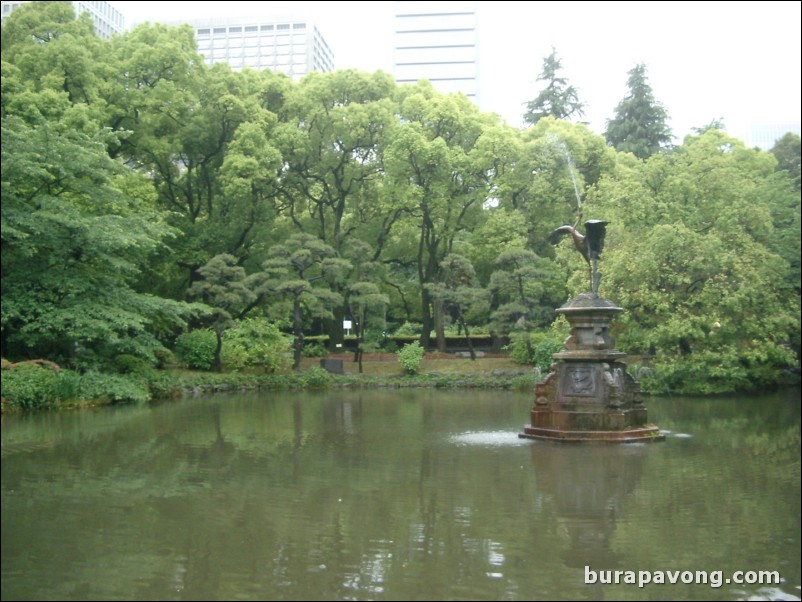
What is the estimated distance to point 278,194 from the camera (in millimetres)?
33562

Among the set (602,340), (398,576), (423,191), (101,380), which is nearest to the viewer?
(398,576)

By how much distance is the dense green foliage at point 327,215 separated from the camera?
19875 millimetres

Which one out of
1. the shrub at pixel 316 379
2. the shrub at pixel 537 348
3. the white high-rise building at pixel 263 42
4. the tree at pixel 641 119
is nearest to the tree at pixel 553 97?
the tree at pixel 641 119

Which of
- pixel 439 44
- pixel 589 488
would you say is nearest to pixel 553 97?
pixel 589 488

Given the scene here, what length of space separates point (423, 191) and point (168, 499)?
2557cm

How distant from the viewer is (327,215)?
3634cm

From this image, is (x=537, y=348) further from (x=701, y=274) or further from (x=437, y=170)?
(x=437, y=170)

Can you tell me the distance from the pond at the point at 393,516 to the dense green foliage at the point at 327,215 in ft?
26.7

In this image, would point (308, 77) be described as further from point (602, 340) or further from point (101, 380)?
point (602, 340)

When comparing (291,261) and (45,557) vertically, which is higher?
(291,261)

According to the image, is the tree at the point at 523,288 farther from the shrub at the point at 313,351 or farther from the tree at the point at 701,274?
the shrub at the point at 313,351

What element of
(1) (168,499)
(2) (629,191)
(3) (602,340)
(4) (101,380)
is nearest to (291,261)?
(4) (101,380)

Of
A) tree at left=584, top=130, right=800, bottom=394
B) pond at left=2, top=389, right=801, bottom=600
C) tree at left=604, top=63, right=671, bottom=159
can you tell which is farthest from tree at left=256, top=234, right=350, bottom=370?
tree at left=604, top=63, right=671, bottom=159

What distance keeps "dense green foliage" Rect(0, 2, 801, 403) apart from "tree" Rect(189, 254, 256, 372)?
97mm
